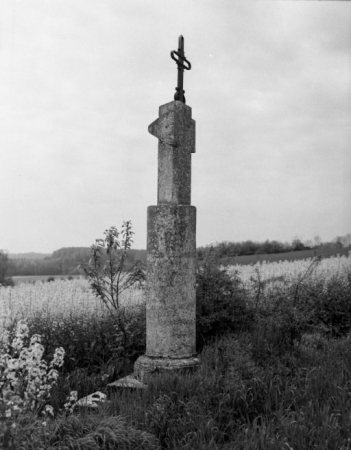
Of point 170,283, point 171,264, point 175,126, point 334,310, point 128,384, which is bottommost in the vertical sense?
point 128,384

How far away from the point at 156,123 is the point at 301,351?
145 inches

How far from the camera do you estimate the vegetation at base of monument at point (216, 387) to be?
431 cm

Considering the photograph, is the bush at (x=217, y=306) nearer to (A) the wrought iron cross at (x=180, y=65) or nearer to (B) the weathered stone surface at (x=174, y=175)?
(B) the weathered stone surface at (x=174, y=175)

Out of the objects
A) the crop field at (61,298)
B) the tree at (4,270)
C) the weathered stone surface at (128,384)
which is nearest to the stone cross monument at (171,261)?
the weathered stone surface at (128,384)

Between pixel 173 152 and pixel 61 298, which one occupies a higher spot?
pixel 173 152

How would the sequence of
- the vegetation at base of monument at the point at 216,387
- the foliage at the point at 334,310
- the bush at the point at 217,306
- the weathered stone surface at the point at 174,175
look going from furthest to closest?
the foliage at the point at 334,310 → the bush at the point at 217,306 → the weathered stone surface at the point at 174,175 → the vegetation at base of monument at the point at 216,387

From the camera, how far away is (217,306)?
848cm

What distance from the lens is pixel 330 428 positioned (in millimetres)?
4488

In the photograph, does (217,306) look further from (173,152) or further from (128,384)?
(173,152)

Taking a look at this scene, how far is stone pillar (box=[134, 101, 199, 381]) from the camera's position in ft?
22.0

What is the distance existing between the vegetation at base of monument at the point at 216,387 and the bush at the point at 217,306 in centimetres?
2

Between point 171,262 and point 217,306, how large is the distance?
209 centimetres

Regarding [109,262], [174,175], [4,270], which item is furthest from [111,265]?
[4,270]

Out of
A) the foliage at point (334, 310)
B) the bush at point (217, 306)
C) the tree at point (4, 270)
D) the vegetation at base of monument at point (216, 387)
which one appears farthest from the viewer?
the tree at point (4, 270)
